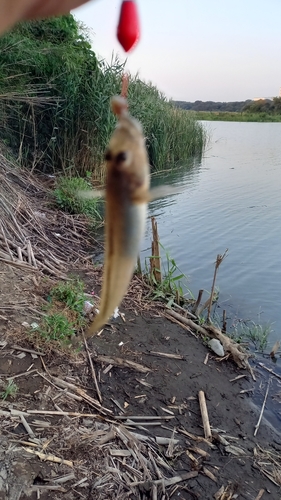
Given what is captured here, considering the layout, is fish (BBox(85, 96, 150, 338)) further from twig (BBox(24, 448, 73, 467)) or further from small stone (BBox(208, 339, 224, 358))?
small stone (BBox(208, 339, 224, 358))

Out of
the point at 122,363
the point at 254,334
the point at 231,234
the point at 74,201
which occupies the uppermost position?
the point at 74,201

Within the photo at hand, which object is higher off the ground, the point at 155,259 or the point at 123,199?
the point at 123,199

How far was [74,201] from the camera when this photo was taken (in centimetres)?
1024

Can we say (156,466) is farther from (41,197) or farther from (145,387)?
(41,197)

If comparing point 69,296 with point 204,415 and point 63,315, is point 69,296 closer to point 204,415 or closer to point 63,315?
point 63,315

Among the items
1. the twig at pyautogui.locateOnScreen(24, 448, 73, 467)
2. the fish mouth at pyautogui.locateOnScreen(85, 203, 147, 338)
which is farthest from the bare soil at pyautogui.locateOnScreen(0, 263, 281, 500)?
the fish mouth at pyautogui.locateOnScreen(85, 203, 147, 338)

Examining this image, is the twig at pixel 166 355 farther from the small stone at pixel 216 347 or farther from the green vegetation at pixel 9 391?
the green vegetation at pixel 9 391

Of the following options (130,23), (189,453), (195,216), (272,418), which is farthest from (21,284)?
(195,216)

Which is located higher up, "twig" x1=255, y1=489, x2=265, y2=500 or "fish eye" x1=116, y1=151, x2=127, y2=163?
"fish eye" x1=116, y1=151, x2=127, y2=163

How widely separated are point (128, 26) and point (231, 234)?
11.1 metres

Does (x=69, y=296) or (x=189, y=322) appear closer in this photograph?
(x=69, y=296)

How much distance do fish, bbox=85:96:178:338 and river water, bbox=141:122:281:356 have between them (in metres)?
6.91

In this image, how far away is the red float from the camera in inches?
38.2

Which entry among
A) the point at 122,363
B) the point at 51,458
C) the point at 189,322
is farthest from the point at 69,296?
the point at 51,458
